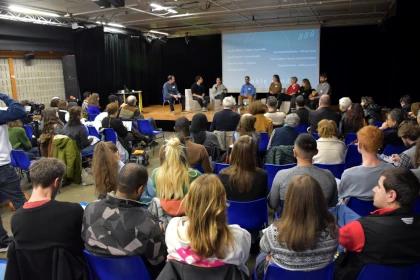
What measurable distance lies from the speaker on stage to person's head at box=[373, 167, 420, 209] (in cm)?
A: 1073

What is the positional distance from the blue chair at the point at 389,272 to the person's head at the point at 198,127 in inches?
118

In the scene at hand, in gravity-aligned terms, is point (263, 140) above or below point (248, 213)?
above

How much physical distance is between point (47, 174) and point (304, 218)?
4.98 ft

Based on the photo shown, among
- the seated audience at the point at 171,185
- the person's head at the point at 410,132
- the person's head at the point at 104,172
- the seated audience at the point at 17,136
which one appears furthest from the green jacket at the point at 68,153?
the person's head at the point at 410,132

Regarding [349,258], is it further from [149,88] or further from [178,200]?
[149,88]

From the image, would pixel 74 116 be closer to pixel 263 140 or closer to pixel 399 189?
pixel 263 140

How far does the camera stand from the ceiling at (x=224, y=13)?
8695mm

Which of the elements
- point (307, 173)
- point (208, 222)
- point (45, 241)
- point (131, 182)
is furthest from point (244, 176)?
point (45, 241)

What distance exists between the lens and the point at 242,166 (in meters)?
2.69

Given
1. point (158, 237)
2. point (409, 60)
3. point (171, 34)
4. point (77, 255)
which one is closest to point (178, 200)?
point (158, 237)

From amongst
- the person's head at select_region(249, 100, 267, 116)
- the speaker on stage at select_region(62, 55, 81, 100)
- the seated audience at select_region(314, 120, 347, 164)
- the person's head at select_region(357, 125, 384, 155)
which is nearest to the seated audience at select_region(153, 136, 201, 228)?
the person's head at select_region(357, 125, 384, 155)

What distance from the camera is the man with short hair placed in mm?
1798

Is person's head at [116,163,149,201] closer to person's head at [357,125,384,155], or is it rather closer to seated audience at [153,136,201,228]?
seated audience at [153,136,201,228]

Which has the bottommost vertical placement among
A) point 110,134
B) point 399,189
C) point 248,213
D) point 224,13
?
point 248,213
